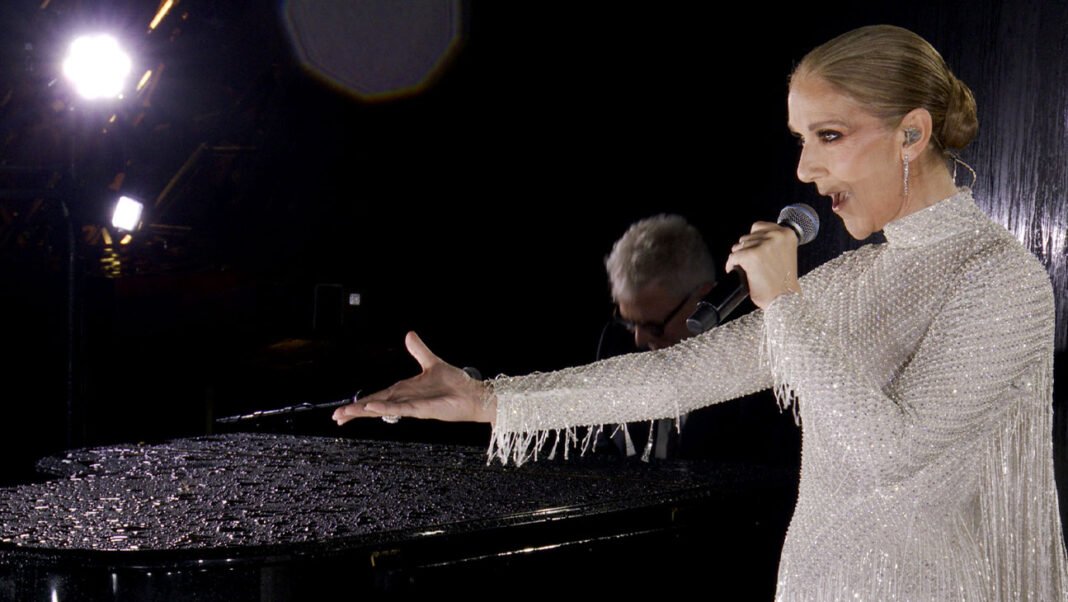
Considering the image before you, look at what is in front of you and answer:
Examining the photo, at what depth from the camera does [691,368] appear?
4.90 ft

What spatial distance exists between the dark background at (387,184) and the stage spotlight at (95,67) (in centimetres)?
9

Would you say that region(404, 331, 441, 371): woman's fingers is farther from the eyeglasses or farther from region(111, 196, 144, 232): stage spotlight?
region(111, 196, 144, 232): stage spotlight

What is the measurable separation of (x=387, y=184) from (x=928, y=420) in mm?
5585

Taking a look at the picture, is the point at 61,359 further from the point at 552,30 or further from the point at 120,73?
the point at 552,30

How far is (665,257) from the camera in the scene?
3.51 metres

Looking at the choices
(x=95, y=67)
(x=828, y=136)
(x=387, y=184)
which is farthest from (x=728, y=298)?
(x=387, y=184)

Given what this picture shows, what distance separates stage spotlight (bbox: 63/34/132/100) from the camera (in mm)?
4418

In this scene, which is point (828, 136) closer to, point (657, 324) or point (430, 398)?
point (430, 398)

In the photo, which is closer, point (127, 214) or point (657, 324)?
point (657, 324)

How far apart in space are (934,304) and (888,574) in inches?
13.6

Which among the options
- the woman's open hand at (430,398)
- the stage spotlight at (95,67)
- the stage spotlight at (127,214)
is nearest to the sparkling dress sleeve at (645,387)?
the woman's open hand at (430,398)

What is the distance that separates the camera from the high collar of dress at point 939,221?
4.25 feet

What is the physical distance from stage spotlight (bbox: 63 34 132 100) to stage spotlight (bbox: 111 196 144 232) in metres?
1.19

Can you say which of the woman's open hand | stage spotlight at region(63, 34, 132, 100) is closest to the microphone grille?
the woman's open hand
